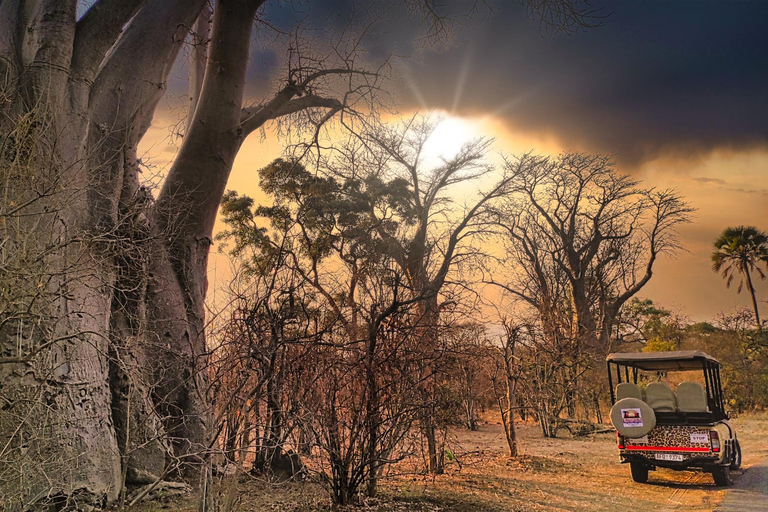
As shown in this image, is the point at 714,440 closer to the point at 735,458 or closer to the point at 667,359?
the point at 667,359

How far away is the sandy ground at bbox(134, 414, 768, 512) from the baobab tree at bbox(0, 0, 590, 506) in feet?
3.53

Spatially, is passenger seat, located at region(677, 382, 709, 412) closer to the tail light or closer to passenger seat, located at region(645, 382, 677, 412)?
passenger seat, located at region(645, 382, 677, 412)

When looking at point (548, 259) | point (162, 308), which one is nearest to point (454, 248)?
point (548, 259)

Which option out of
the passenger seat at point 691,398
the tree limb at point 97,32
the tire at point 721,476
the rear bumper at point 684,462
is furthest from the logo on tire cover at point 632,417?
the tree limb at point 97,32

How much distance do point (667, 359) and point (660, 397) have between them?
0.64 metres

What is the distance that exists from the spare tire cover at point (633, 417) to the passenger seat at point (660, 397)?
99cm

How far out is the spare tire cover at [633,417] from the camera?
884 centimetres

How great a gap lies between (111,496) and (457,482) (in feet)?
15.6

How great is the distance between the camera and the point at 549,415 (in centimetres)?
1762

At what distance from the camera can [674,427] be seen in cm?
880

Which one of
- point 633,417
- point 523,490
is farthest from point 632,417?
point 523,490

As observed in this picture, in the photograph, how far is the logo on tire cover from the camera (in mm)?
8883

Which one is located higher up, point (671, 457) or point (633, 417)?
point (633, 417)

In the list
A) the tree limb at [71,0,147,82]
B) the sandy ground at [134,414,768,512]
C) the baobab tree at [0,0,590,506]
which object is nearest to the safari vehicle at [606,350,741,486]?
the sandy ground at [134,414,768,512]
